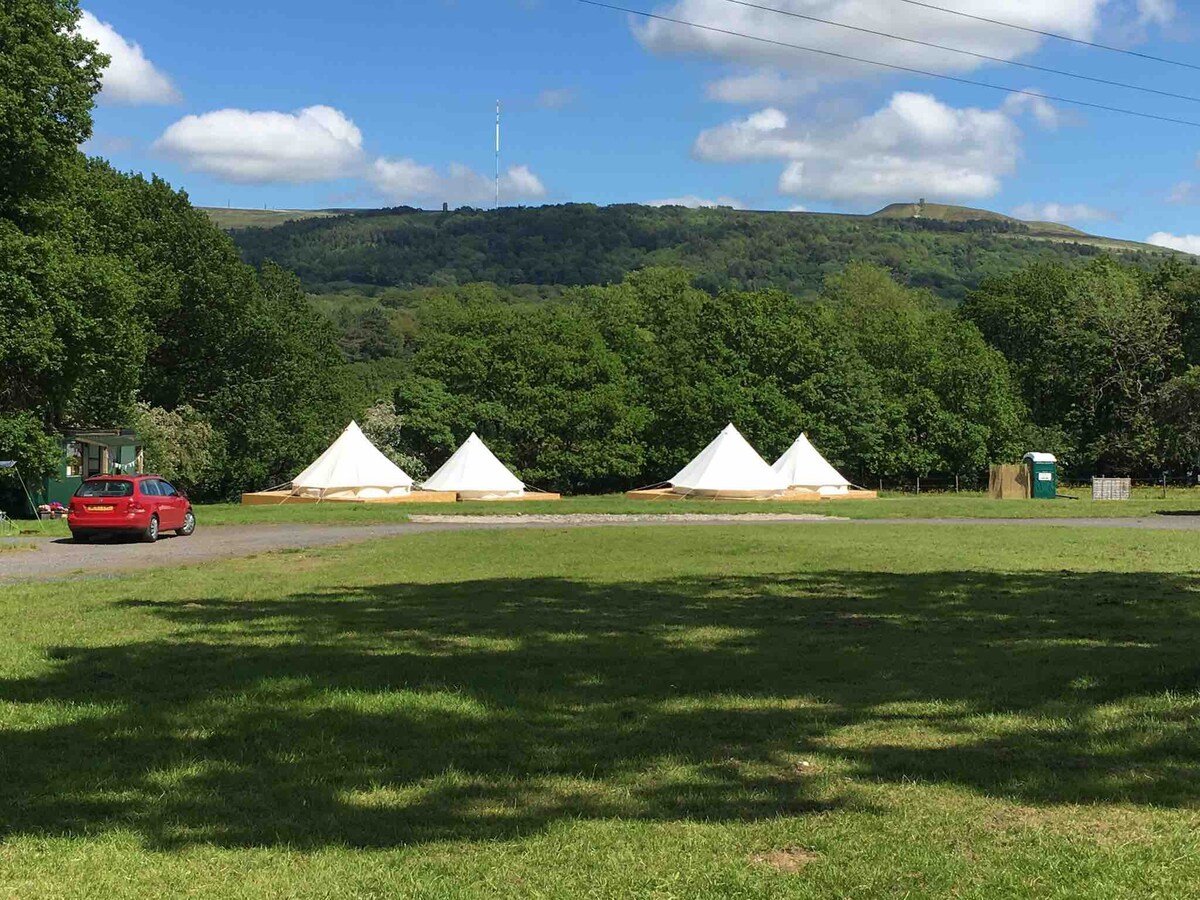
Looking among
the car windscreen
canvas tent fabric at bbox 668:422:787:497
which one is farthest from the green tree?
the car windscreen

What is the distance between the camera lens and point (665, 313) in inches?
3383

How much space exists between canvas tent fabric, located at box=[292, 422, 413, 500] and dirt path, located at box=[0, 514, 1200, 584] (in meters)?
11.5

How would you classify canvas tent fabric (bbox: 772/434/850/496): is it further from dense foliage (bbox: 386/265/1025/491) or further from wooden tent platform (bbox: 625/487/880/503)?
dense foliage (bbox: 386/265/1025/491)

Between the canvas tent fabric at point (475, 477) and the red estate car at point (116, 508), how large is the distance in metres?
23.1

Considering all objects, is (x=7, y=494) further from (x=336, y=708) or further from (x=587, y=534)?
(x=336, y=708)

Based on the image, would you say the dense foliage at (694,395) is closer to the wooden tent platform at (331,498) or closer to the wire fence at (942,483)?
the wire fence at (942,483)

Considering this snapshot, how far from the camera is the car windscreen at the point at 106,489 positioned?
2741 cm

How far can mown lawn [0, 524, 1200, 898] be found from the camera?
5.07 metres

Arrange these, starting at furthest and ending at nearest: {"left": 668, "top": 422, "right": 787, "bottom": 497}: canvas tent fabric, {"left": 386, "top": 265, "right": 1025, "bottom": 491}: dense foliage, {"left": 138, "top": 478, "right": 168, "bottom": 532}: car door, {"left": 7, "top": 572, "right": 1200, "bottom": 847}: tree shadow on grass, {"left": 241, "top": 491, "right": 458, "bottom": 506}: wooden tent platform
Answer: {"left": 386, "top": 265, "right": 1025, "bottom": 491}: dense foliage, {"left": 668, "top": 422, "right": 787, "bottom": 497}: canvas tent fabric, {"left": 241, "top": 491, "right": 458, "bottom": 506}: wooden tent platform, {"left": 138, "top": 478, "right": 168, "bottom": 532}: car door, {"left": 7, "top": 572, "right": 1200, "bottom": 847}: tree shadow on grass

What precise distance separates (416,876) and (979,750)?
3521 millimetres

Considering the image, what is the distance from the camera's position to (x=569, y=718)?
8016 millimetres

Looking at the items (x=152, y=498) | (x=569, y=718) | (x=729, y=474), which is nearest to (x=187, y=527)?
(x=152, y=498)

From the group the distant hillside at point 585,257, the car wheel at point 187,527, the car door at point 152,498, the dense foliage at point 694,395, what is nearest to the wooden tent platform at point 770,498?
the dense foliage at point 694,395

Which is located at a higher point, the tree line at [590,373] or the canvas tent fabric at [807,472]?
the tree line at [590,373]
